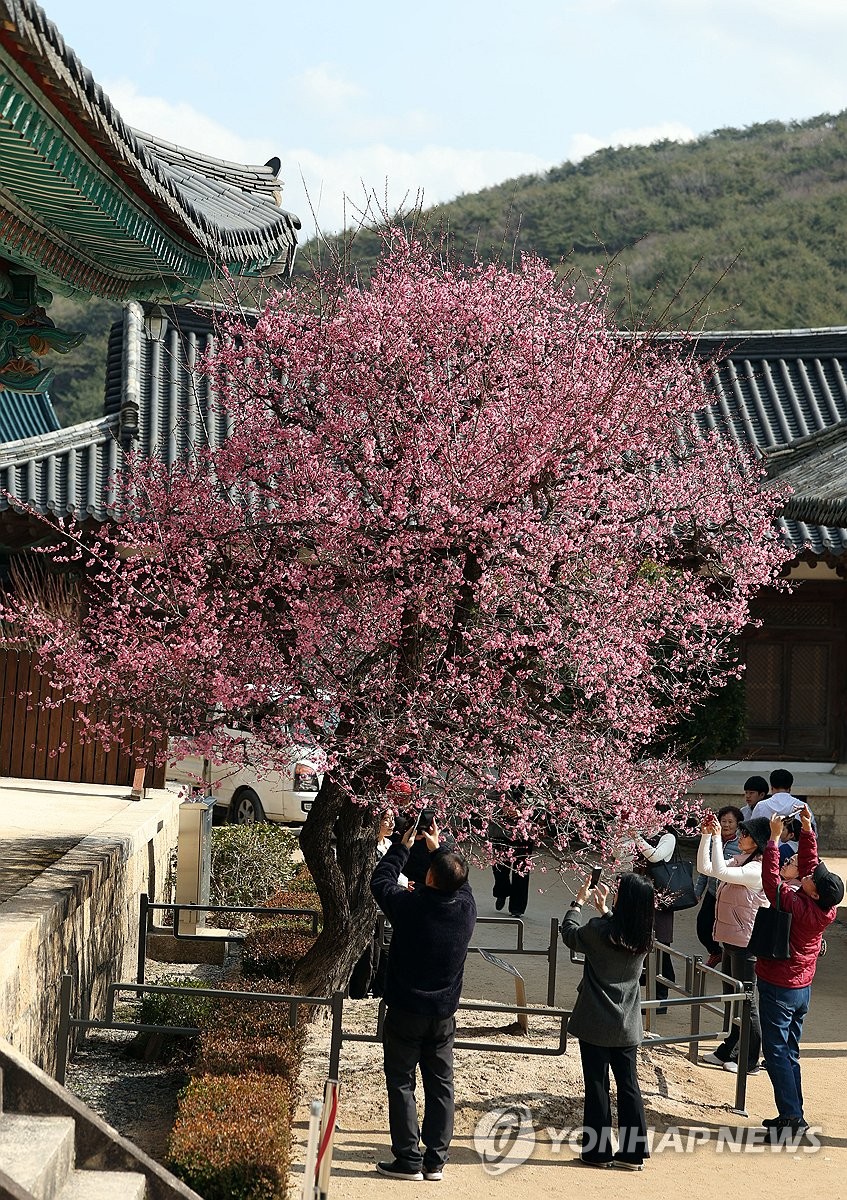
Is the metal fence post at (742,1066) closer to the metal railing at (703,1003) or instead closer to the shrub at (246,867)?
the metal railing at (703,1003)

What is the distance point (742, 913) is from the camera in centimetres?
920

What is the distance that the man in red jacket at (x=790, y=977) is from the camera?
25.0ft

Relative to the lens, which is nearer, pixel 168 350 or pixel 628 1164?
pixel 628 1164

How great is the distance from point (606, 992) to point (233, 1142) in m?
2.26

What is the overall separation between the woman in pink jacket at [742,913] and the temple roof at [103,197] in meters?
4.78

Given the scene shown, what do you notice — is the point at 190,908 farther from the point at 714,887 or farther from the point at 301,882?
the point at 714,887

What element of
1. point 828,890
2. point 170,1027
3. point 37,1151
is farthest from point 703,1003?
point 37,1151

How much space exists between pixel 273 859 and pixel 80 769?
2.44 metres

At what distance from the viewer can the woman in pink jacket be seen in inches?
340

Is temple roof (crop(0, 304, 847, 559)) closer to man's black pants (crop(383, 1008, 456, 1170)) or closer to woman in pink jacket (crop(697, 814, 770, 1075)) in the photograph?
woman in pink jacket (crop(697, 814, 770, 1075))

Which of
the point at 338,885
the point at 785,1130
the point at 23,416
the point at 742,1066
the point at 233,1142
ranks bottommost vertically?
the point at 785,1130

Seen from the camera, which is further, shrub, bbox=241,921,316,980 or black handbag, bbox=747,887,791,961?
shrub, bbox=241,921,316,980

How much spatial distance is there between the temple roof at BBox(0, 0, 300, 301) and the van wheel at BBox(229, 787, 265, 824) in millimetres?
10260

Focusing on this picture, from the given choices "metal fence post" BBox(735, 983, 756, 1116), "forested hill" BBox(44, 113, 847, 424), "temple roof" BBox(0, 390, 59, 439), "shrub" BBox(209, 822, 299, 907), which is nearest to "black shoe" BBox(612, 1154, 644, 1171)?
"metal fence post" BBox(735, 983, 756, 1116)
